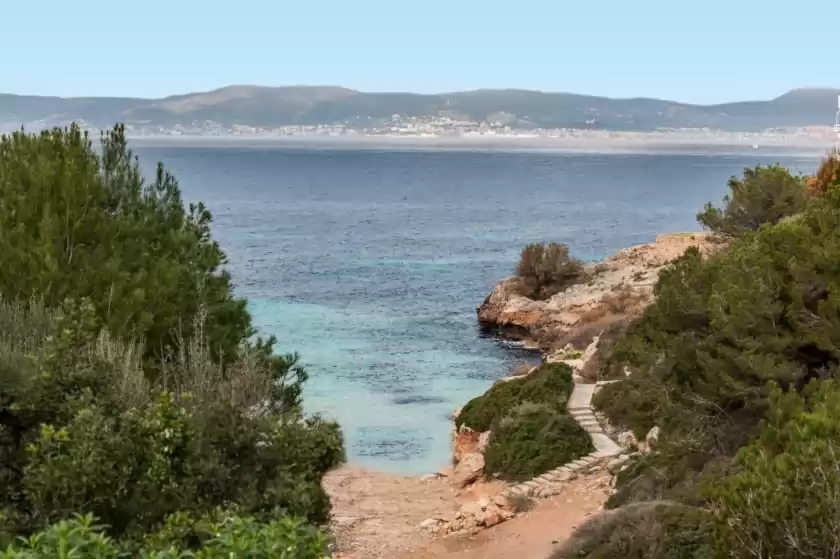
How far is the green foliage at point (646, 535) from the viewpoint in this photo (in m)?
12.0

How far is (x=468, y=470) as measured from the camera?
26250mm

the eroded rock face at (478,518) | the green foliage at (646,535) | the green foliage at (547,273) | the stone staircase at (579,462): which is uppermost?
the green foliage at (646,535)

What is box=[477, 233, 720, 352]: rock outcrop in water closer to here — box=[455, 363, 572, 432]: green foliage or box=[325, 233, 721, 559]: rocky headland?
box=[325, 233, 721, 559]: rocky headland

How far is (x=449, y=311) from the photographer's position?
51.9 m

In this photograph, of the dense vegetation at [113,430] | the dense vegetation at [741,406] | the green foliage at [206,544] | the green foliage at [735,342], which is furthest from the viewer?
the green foliage at [735,342]

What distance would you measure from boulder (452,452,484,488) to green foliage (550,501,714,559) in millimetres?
10371

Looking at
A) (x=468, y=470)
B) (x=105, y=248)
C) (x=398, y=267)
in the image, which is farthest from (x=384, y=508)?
(x=398, y=267)

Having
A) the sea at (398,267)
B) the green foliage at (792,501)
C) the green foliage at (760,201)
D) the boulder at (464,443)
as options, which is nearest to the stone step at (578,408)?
the boulder at (464,443)

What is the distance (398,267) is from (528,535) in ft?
160

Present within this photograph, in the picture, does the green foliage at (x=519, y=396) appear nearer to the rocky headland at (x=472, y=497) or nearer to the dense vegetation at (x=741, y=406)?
the rocky headland at (x=472, y=497)

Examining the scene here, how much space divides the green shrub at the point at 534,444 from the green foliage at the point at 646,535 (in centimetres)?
912

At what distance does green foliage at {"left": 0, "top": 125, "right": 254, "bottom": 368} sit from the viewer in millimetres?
14391

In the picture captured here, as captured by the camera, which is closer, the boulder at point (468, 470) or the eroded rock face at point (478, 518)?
the eroded rock face at point (478, 518)

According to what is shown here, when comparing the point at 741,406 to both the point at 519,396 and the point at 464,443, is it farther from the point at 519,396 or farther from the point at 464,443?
the point at 464,443
